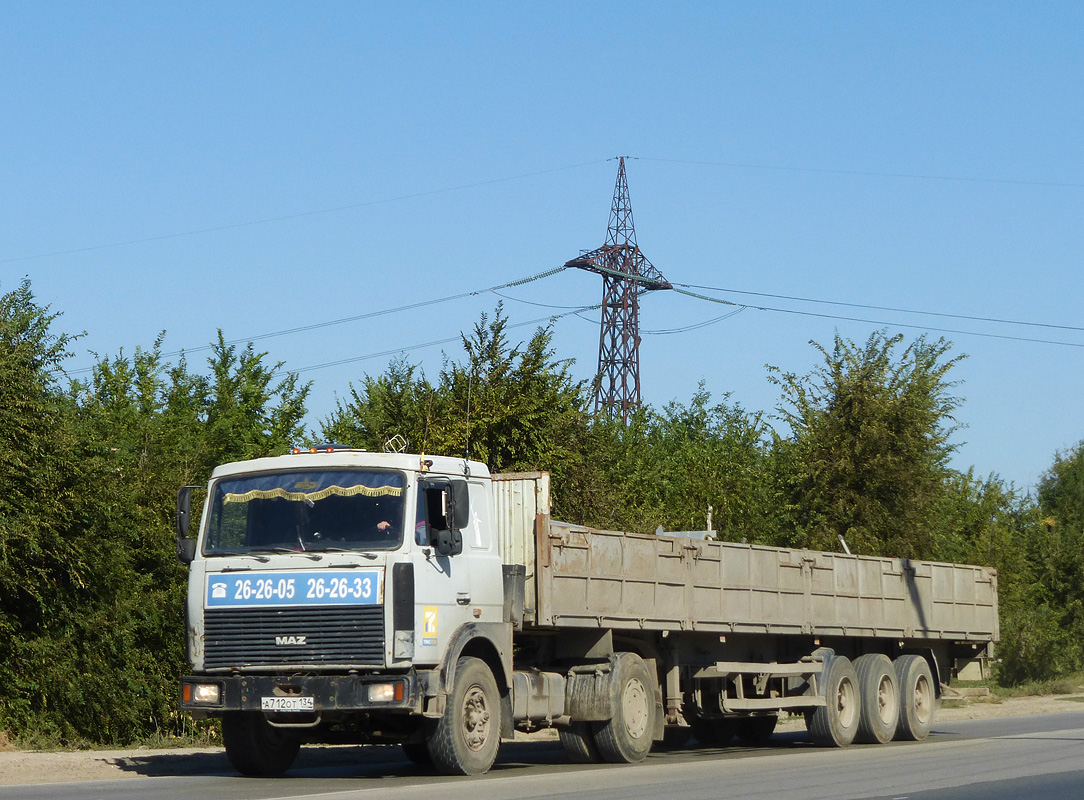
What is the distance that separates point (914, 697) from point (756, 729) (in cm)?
240

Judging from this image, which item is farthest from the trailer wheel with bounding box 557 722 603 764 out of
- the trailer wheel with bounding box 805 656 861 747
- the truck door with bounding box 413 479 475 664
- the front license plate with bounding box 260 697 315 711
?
the trailer wheel with bounding box 805 656 861 747

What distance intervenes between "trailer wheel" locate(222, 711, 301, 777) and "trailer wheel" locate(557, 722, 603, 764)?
316 cm

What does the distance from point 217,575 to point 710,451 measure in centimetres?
4950

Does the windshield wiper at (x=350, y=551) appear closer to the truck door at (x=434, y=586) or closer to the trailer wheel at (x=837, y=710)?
the truck door at (x=434, y=586)

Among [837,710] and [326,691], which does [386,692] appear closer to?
[326,691]

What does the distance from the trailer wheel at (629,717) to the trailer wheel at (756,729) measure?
15.4 feet

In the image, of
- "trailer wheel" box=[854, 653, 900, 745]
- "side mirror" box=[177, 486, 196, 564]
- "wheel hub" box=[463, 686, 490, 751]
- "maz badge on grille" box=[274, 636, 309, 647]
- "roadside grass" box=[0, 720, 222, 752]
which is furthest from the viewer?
"trailer wheel" box=[854, 653, 900, 745]

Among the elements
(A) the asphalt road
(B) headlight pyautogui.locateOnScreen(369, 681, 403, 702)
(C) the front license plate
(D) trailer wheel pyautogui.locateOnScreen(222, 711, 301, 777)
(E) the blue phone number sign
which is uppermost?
(E) the blue phone number sign

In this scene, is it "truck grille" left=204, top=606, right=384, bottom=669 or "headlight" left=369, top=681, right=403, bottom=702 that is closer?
"headlight" left=369, top=681, right=403, bottom=702

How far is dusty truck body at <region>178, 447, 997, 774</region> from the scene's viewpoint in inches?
497

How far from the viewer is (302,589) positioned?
12641mm

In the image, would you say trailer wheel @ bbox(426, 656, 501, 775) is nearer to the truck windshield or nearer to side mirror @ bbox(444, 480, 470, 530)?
side mirror @ bbox(444, 480, 470, 530)

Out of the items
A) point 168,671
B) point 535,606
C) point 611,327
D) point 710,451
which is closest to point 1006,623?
point 710,451

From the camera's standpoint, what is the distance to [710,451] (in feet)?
201
